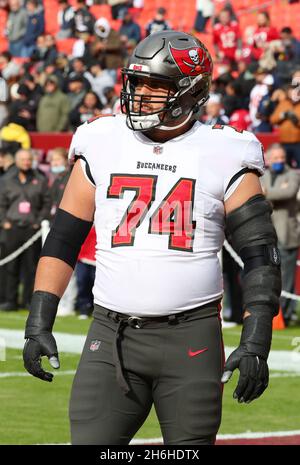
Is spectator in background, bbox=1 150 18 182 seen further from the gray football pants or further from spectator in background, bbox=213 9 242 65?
the gray football pants

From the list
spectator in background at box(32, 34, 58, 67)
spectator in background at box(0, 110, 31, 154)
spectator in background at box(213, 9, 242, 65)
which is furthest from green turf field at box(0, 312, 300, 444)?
spectator in background at box(32, 34, 58, 67)

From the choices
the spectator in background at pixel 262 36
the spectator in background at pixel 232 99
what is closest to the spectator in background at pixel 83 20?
the spectator in background at pixel 262 36

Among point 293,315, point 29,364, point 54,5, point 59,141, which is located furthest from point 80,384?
point 54,5

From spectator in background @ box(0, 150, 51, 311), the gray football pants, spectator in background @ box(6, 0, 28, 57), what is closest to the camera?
the gray football pants

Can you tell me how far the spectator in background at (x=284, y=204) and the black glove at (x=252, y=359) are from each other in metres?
8.73

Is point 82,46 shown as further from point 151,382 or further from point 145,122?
point 151,382

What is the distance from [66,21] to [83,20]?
122cm

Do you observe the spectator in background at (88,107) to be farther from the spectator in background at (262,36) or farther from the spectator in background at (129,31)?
the spectator in background at (129,31)

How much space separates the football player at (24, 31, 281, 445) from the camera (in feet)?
13.1

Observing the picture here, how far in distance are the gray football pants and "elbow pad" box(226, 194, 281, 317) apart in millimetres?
214

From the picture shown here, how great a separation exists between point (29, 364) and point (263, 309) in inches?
32.2

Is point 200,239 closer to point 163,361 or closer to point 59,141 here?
point 163,361

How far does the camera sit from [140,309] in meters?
4.03

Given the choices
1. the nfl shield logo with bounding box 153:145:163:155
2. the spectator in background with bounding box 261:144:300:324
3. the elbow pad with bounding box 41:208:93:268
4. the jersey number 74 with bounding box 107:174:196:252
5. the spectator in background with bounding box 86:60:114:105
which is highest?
the nfl shield logo with bounding box 153:145:163:155
